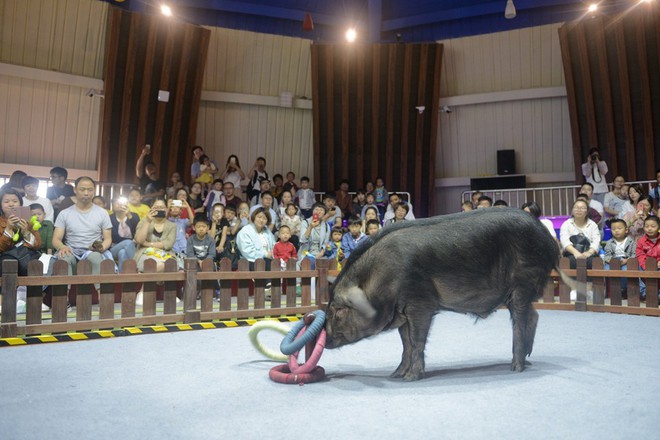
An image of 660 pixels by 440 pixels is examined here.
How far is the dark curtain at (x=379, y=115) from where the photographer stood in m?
16.8

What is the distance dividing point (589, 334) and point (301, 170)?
39.9ft

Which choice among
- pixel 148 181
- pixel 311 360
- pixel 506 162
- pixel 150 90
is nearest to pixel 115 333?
pixel 311 360

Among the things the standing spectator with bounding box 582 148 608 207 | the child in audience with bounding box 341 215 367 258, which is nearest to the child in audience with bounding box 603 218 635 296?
the child in audience with bounding box 341 215 367 258

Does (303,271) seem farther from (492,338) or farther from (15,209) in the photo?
(15,209)

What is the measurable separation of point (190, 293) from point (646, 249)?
6.16 m

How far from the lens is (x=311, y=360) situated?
13.5 feet

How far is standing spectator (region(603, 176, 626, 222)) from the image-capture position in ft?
39.3

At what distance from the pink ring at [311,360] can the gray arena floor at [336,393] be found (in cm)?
16

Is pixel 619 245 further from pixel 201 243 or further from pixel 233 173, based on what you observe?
pixel 233 173

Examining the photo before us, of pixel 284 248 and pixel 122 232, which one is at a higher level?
pixel 122 232

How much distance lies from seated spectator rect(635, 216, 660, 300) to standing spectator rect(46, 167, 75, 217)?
29.0 feet

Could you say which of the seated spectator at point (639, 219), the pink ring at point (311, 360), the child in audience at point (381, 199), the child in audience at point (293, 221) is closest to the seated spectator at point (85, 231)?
the child in audience at point (293, 221)

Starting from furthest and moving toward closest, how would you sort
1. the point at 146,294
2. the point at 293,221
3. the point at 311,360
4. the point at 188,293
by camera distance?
the point at 293,221 → the point at 188,293 → the point at 146,294 → the point at 311,360

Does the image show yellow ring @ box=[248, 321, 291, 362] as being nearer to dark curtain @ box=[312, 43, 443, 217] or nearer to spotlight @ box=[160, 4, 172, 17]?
spotlight @ box=[160, 4, 172, 17]
